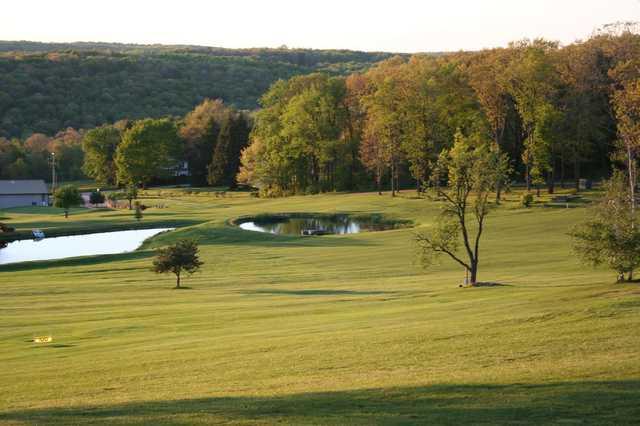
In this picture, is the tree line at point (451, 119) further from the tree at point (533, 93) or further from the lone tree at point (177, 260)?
the lone tree at point (177, 260)

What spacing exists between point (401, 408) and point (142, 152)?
11315 centimetres

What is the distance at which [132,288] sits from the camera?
41.4m

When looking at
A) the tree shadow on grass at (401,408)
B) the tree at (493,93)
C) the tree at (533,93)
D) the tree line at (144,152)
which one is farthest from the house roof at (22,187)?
the tree shadow on grass at (401,408)

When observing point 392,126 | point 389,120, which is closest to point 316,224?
point 389,120

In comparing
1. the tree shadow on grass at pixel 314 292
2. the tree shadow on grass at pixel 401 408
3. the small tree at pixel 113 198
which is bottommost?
the tree shadow on grass at pixel 314 292

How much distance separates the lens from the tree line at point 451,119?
268 ft

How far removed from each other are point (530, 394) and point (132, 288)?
29.3m

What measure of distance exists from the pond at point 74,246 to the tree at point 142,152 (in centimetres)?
4494

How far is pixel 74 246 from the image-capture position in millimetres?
68500

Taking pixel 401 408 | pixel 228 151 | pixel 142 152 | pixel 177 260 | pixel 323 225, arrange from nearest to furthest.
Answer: pixel 401 408
pixel 177 260
pixel 323 225
pixel 142 152
pixel 228 151

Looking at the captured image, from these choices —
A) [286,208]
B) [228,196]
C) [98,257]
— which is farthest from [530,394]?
[228,196]

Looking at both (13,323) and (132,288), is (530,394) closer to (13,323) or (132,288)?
(13,323)

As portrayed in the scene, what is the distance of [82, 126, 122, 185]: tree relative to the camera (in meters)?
132

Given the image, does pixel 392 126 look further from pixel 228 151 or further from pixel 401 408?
pixel 401 408
